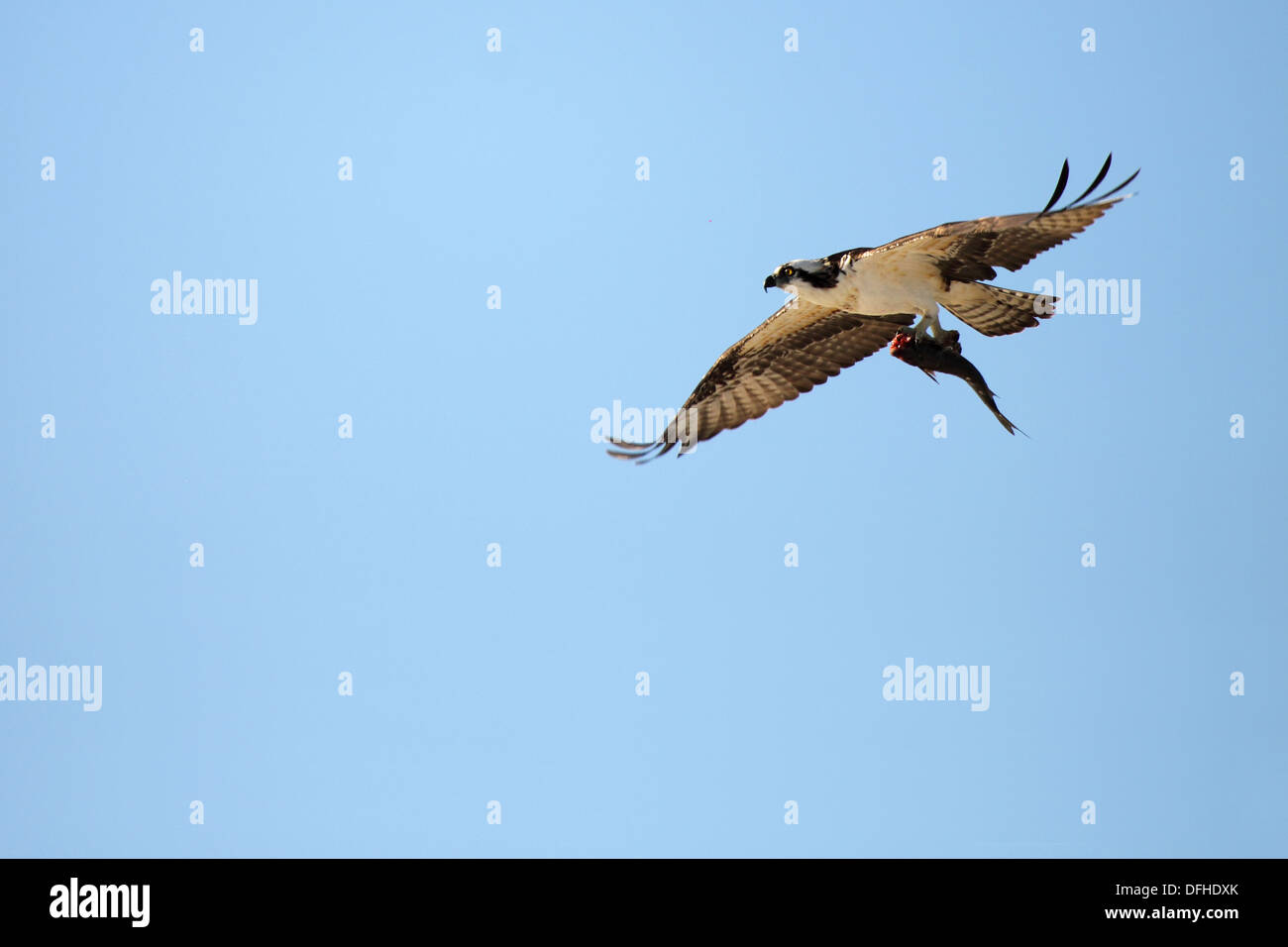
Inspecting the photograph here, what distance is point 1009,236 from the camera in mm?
11242

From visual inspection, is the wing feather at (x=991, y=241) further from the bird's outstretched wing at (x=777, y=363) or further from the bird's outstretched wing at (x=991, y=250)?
the bird's outstretched wing at (x=777, y=363)

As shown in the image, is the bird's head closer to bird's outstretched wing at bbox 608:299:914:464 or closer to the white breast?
the white breast

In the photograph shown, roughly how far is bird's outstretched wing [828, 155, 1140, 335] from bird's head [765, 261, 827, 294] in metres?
0.20

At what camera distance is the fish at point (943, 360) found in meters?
11.4

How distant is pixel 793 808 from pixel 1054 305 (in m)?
7.14

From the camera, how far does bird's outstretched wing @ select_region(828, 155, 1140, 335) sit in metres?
10.6

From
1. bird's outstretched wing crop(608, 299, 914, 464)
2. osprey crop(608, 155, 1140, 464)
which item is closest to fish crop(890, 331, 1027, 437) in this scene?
osprey crop(608, 155, 1140, 464)

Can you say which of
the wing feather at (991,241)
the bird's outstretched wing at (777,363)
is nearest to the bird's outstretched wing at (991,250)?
the wing feather at (991,241)

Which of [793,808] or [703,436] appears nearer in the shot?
[703,436]

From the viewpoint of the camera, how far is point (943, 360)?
37.7 feet
